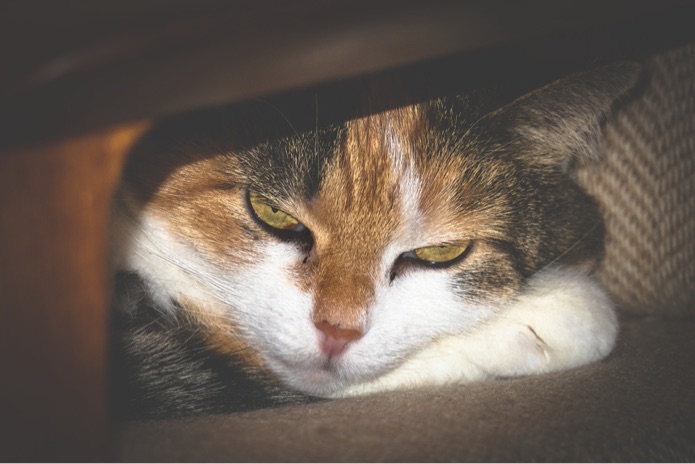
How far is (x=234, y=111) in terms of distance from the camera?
0.83 m

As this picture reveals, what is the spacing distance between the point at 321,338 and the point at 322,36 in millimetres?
463

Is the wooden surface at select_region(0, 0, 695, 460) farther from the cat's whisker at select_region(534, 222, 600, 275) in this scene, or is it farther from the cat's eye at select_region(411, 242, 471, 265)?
the cat's whisker at select_region(534, 222, 600, 275)

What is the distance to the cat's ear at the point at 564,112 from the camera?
0.85m

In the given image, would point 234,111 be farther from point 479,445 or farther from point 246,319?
point 479,445

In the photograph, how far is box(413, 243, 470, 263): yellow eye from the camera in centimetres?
90

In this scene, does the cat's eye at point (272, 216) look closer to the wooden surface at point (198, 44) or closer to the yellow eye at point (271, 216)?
the yellow eye at point (271, 216)

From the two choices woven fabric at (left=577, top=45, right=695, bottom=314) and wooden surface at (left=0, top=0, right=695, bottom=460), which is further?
woven fabric at (left=577, top=45, right=695, bottom=314)

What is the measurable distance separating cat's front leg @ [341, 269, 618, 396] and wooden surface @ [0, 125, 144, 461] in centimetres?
Result: 49

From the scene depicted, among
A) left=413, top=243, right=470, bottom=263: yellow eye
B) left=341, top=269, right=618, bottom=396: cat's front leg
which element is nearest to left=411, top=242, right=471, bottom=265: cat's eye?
left=413, top=243, right=470, bottom=263: yellow eye

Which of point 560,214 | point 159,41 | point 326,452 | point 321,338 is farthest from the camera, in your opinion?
point 560,214

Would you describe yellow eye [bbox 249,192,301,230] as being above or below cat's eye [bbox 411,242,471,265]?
above

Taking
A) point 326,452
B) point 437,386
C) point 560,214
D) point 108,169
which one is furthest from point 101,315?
point 560,214

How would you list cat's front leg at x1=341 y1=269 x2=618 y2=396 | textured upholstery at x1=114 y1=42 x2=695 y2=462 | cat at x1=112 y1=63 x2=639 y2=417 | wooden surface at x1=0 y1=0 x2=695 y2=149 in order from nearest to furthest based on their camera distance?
wooden surface at x1=0 y1=0 x2=695 y2=149, textured upholstery at x1=114 y1=42 x2=695 y2=462, cat at x1=112 y1=63 x2=639 y2=417, cat's front leg at x1=341 y1=269 x2=618 y2=396

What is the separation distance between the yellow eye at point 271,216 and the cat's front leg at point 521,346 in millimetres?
256
